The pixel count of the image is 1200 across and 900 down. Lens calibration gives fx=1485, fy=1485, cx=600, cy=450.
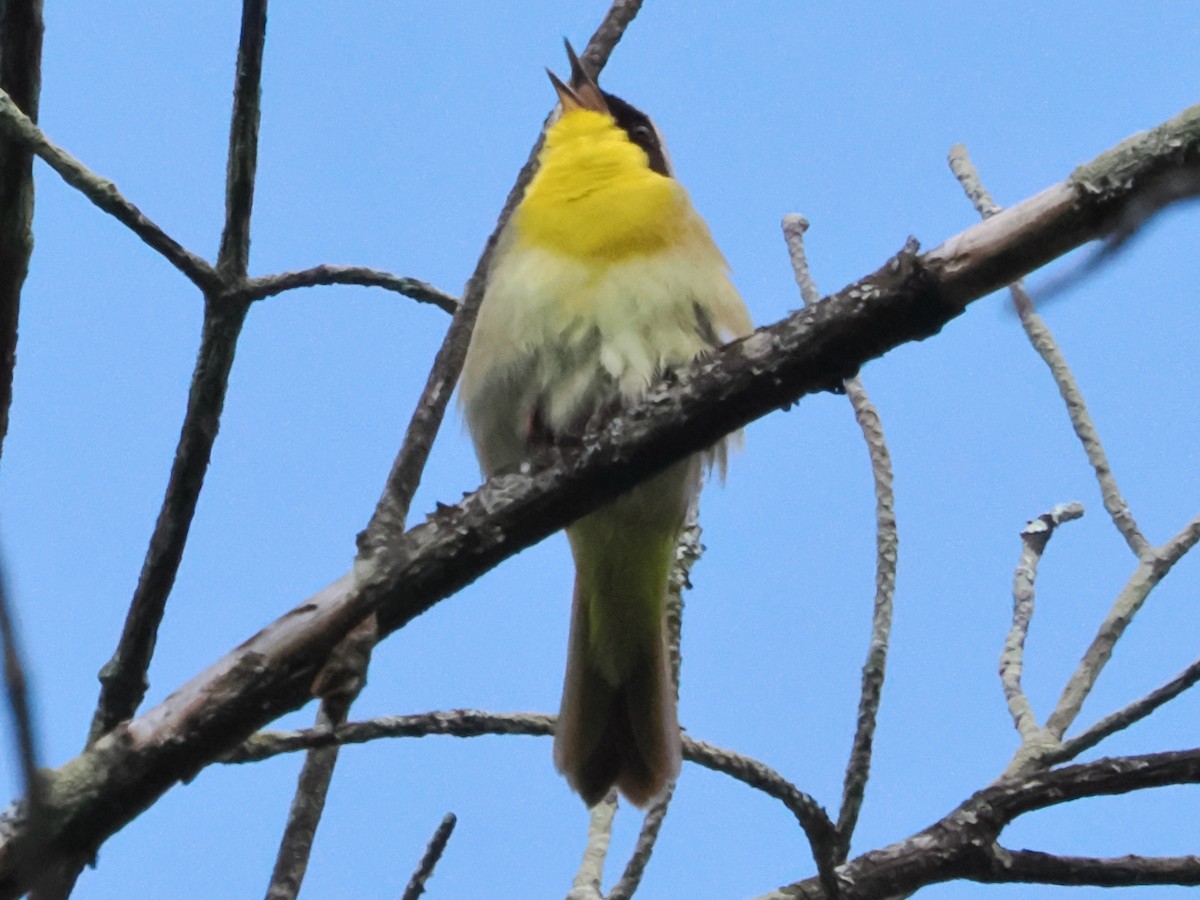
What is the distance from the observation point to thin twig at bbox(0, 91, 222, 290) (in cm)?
242

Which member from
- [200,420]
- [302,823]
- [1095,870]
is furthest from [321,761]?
[1095,870]

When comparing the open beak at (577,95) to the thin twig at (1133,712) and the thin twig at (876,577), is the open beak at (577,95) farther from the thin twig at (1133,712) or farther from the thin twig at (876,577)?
the thin twig at (1133,712)

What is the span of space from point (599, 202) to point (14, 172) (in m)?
1.65

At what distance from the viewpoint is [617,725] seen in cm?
357

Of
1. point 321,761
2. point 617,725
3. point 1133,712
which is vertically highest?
point 617,725

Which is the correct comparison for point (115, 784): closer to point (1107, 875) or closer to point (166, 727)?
point (166, 727)

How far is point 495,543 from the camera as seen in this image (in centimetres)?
222

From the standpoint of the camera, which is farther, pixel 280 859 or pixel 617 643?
pixel 617 643

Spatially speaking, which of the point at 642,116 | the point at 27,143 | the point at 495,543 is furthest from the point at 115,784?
the point at 642,116

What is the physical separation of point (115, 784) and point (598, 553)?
1.85 metres

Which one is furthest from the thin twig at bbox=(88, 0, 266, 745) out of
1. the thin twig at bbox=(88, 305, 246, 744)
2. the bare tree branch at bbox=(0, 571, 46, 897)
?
the bare tree branch at bbox=(0, 571, 46, 897)

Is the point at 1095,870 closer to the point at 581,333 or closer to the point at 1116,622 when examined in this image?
the point at 1116,622

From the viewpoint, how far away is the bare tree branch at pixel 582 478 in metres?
1.97

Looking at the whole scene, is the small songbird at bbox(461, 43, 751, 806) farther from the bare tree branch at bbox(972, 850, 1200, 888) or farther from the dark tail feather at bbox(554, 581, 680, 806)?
the bare tree branch at bbox(972, 850, 1200, 888)
